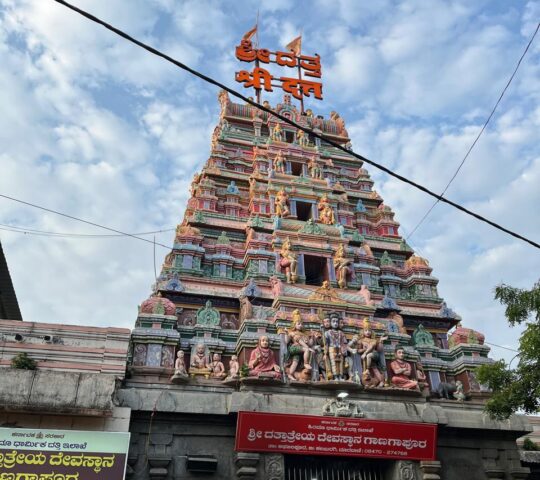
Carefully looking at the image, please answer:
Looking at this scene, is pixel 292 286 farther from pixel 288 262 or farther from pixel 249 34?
pixel 249 34

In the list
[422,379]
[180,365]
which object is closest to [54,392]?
[180,365]

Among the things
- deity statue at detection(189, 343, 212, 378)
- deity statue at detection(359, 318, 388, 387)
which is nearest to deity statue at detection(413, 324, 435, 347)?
deity statue at detection(359, 318, 388, 387)

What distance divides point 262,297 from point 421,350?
250 inches

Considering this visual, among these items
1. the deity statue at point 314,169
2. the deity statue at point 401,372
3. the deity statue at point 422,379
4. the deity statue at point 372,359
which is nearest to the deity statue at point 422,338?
the deity statue at point 422,379

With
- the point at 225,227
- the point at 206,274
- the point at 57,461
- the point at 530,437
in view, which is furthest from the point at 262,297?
the point at 530,437

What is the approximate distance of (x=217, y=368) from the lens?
17.2 m

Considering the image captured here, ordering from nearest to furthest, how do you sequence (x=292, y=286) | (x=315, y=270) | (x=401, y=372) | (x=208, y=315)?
1. (x=401, y=372)
2. (x=208, y=315)
3. (x=292, y=286)
4. (x=315, y=270)

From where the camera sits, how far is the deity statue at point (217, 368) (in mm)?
16998

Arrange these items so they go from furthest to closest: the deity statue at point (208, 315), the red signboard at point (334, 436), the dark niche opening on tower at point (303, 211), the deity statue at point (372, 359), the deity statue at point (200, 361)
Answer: the dark niche opening on tower at point (303, 211) → the deity statue at point (208, 315) → the deity statue at point (372, 359) → the deity statue at point (200, 361) → the red signboard at point (334, 436)

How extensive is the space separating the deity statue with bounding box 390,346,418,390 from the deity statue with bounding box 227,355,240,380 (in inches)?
201

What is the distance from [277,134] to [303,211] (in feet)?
17.1

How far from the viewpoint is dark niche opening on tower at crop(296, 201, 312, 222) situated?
25.1 m

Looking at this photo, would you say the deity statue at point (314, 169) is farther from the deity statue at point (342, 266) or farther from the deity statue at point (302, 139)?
the deity statue at point (342, 266)

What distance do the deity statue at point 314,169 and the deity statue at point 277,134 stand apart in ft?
7.49
